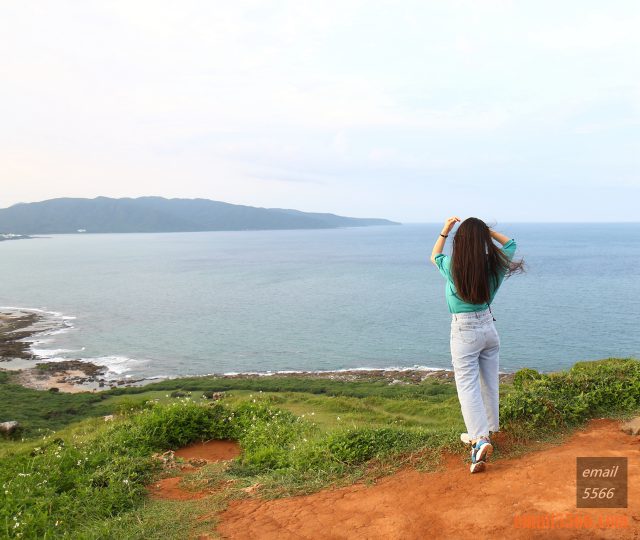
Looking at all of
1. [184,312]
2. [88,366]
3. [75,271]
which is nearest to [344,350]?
[88,366]

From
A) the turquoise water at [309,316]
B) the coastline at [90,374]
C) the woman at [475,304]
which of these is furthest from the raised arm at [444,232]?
the turquoise water at [309,316]

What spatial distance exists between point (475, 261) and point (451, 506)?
2.20 meters

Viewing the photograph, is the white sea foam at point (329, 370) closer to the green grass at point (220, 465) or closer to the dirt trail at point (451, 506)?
the green grass at point (220, 465)

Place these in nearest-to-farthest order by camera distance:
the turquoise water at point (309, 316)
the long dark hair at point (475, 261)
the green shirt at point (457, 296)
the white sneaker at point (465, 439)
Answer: the long dark hair at point (475, 261)
the green shirt at point (457, 296)
the white sneaker at point (465, 439)
the turquoise water at point (309, 316)

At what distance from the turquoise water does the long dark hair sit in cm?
2991

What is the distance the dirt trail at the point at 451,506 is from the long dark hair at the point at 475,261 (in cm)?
172

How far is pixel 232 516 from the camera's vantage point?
15.8ft

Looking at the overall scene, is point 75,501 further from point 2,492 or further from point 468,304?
point 468,304

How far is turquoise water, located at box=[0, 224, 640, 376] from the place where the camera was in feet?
123

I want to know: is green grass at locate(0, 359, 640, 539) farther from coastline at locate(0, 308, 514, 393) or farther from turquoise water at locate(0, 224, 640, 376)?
turquoise water at locate(0, 224, 640, 376)

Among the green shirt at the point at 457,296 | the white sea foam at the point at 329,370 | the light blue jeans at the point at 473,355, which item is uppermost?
the green shirt at the point at 457,296

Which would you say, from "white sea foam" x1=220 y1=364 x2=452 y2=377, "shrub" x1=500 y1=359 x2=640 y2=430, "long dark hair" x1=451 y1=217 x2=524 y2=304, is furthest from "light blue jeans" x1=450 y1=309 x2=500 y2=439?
"white sea foam" x1=220 y1=364 x2=452 y2=377

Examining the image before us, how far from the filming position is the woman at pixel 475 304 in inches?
186

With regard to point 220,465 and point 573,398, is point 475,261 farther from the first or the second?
point 220,465
